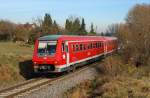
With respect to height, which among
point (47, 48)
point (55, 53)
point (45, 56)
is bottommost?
point (45, 56)

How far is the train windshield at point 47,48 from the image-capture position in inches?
912

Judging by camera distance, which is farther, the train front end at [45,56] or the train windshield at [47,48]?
the train windshield at [47,48]

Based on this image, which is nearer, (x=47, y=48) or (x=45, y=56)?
Result: (x=45, y=56)

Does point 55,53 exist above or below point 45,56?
above

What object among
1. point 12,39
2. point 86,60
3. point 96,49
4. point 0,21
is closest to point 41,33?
point 96,49

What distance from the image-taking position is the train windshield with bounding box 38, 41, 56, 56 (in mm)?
23172

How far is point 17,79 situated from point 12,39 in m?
56.8

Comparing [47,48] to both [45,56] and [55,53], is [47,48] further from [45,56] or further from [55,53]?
[55,53]

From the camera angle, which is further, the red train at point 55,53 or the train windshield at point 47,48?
the train windshield at point 47,48

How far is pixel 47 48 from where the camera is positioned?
23328mm

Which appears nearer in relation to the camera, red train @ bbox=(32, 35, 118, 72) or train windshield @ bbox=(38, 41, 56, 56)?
red train @ bbox=(32, 35, 118, 72)

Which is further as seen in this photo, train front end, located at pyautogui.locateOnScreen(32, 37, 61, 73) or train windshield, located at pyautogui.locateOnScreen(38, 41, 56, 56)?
train windshield, located at pyautogui.locateOnScreen(38, 41, 56, 56)

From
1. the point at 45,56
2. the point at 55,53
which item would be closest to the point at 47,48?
the point at 45,56

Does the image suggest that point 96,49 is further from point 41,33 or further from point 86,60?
point 41,33
